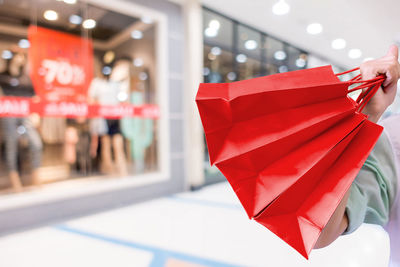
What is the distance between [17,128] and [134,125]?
145 centimetres

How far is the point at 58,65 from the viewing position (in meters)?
3.02

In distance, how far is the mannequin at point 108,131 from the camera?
140 inches

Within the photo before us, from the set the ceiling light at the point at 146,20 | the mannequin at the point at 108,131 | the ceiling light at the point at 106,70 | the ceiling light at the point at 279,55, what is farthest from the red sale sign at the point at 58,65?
the ceiling light at the point at 279,55

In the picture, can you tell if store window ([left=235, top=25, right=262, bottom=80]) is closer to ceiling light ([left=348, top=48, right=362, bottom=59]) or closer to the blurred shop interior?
the blurred shop interior

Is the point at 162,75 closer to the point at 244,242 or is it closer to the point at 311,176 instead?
the point at 244,242

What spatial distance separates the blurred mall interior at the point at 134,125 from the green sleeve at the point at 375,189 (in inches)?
56.1

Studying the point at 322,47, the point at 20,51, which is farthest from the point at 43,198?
the point at 322,47

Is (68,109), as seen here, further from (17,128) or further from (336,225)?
(336,225)

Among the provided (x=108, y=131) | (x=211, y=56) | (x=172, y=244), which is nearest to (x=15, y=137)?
(x=108, y=131)

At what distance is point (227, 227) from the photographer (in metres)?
2.37

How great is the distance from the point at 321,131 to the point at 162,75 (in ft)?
11.2

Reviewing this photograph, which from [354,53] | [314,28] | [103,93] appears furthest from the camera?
[354,53]

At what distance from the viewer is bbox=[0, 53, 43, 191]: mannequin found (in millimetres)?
2832

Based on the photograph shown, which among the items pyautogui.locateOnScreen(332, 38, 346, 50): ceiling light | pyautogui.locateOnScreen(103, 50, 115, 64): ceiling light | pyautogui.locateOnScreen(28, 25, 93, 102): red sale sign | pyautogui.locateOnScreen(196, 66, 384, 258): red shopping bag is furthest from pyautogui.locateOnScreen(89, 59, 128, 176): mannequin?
pyautogui.locateOnScreen(332, 38, 346, 50): ceiling light
